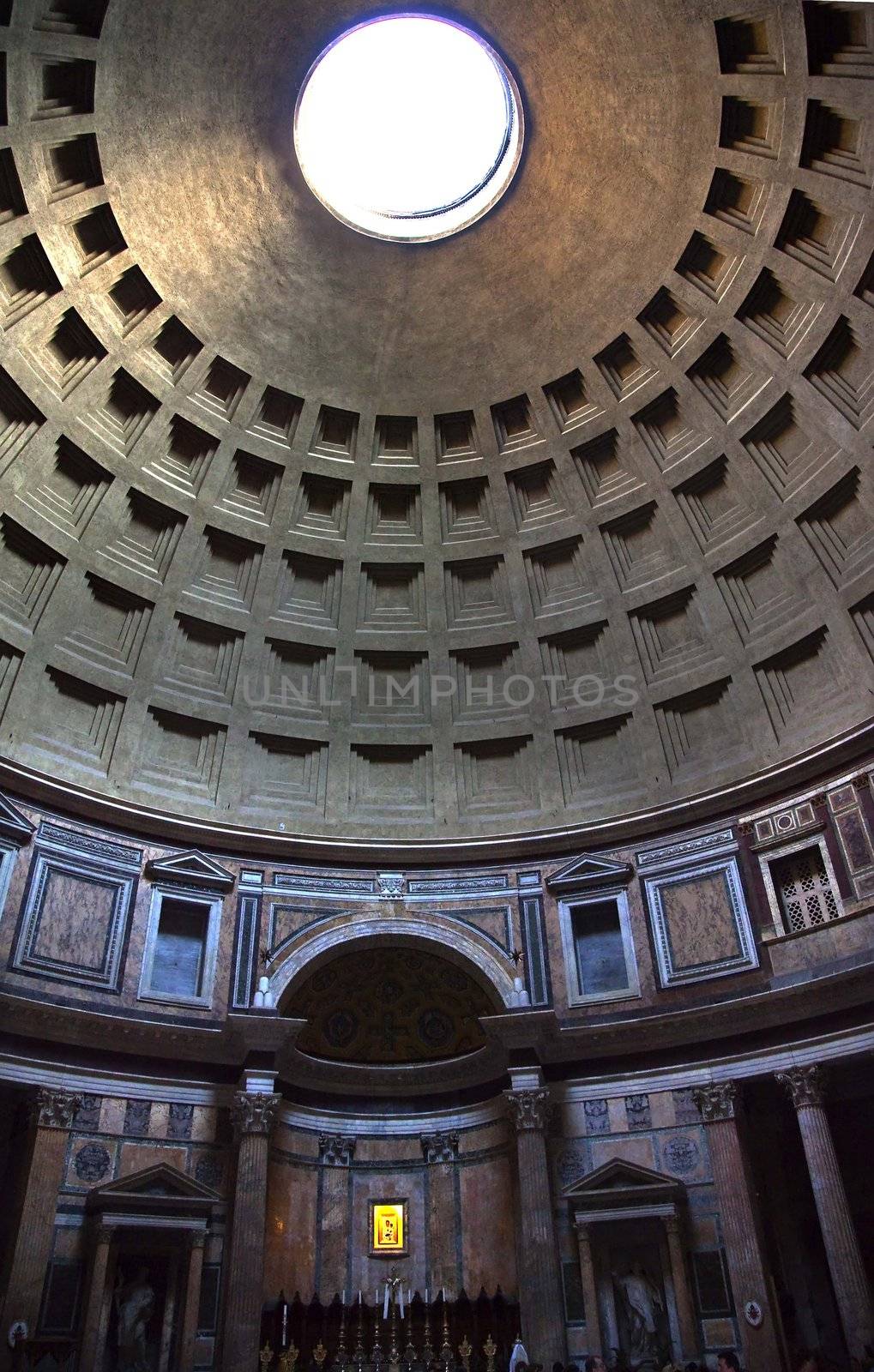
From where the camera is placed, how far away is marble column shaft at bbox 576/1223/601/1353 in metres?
19.8

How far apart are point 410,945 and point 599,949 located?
4.52m

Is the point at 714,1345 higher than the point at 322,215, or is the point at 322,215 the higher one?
the point at 322,215

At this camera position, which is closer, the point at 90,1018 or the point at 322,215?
the point at 90,1018

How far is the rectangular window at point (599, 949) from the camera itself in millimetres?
24031

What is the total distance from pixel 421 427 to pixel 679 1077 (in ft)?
56.6

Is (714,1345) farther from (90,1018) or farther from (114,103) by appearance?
(114,103)

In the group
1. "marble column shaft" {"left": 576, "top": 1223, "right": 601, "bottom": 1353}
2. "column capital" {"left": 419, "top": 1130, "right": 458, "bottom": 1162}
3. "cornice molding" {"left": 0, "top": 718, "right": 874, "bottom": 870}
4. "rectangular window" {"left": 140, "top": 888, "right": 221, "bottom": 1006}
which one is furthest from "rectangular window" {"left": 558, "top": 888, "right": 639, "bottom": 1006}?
"rectangular window" {"left": 140, "top": 888, "right": 221, "bottom": 1006}

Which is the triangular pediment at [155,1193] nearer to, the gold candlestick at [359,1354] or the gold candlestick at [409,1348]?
the gold candlestick at [359,1354]

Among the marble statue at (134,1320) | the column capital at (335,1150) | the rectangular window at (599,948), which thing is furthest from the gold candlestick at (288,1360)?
the rectangular window at (599,948)

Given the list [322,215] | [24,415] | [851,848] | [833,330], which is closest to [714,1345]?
[851,848]

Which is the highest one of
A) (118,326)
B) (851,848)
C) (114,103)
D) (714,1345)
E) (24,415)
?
(114,103)

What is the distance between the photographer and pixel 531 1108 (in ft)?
71.4

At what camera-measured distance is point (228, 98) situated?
2314 cm

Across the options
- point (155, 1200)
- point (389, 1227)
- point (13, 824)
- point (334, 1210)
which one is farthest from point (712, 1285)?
point (13, 824)
